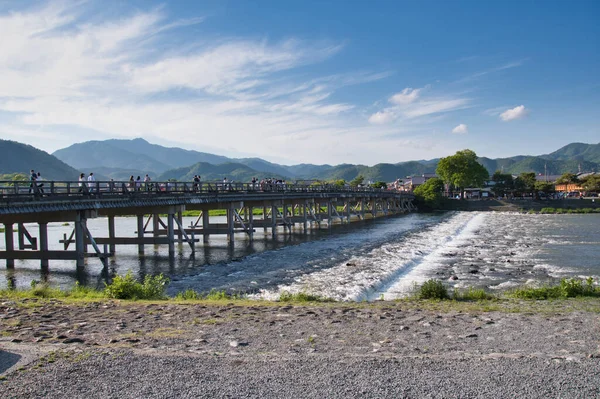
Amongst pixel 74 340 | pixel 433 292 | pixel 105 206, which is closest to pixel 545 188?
pixel 105 206

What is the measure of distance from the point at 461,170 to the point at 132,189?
368 feet

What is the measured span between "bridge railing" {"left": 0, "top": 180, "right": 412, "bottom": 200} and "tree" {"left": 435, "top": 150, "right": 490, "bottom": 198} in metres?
68.9

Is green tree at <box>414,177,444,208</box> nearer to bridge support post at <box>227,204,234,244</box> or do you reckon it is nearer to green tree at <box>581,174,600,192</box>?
green tree at <box>581,174,600,192</box>

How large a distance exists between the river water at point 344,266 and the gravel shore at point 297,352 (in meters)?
5.50

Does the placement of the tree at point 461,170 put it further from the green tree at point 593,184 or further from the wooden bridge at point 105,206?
the wooden bridge at point 105,206

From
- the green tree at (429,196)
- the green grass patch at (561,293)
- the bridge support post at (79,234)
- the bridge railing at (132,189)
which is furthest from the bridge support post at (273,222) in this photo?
the green tree at (429,196)

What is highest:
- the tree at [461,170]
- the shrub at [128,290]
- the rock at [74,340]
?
the tree at [461,170]

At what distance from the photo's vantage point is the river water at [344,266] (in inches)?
763

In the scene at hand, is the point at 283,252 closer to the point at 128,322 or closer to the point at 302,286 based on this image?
the point at 302,286

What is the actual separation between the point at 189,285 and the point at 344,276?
6572 mm

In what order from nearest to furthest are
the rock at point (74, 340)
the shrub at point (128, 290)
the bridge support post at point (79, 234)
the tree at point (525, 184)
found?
1. the rock at point (74, 340)
2. the shrub at point (128, 290)
3. the bridge support post at point (79, 234)
4. the tree at point (525, 184)

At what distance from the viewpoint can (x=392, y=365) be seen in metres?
7.82

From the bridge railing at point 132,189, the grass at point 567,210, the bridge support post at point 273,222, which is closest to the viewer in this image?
the bridge railing at point 132,189

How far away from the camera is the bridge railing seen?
69.5 feet
